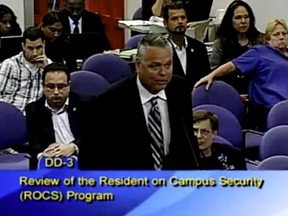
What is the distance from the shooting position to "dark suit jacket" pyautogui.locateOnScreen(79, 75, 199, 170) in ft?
9.70

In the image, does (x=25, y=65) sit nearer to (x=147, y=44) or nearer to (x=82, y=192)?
(x=147, y=44)

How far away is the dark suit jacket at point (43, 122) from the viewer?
4801 millimetres

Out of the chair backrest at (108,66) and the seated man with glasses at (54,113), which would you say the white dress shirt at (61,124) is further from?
the chair backrest at (108,66)

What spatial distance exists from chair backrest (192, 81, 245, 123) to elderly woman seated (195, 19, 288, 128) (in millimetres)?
134

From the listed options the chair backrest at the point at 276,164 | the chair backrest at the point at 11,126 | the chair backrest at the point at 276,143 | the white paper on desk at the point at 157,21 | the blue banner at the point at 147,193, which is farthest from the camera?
the white paper on desk at the point at 157,21

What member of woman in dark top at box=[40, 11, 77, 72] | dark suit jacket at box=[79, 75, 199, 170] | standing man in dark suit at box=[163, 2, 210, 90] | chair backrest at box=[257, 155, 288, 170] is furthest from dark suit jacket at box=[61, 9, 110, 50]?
dark suit jacket at box=[79, 75, 199, 170]

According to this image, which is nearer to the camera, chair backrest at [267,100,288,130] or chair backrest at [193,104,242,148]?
chair backrest at [193,104,242,148]

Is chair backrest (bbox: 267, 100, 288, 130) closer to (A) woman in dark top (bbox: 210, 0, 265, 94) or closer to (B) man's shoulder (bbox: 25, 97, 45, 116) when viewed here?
(A) woman in dark top (bbox: 210, 0, 265, 94)

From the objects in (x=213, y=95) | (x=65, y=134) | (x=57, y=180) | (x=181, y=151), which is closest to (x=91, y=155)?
(x=181, y=151)

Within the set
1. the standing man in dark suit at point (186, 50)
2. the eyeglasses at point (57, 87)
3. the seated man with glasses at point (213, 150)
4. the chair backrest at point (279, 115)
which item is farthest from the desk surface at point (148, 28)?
the seated man with glasses at point (213, 150)

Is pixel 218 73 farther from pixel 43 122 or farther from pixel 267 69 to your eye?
pixel 43 122

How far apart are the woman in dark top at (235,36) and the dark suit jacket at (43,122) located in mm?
1912

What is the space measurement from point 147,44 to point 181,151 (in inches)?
17.9

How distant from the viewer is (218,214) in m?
2.26
